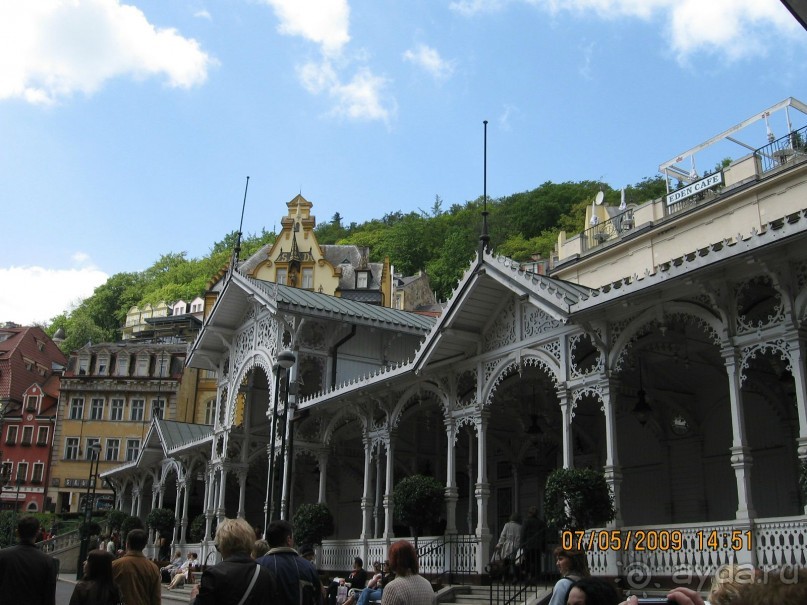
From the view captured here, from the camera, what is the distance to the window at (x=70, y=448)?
5494 cm

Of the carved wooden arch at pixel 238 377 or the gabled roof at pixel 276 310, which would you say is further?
the carved wooden arch at pixel 238 377

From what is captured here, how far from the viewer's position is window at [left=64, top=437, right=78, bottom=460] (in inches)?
2163

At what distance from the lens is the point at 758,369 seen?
15781 millimetres

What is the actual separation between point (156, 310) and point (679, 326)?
3700 inches

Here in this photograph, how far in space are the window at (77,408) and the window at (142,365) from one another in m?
4.13

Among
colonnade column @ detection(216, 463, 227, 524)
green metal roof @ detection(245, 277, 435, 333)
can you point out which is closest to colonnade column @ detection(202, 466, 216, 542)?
colonnade column @ detection(216, 463, 227, 524)

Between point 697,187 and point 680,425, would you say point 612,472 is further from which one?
point 697,187

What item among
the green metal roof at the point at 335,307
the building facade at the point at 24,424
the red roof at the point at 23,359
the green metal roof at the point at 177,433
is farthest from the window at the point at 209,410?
the green metal roof at the point at 335,307

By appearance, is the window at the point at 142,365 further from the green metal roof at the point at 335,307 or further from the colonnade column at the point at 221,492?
the green metal roof at the point at 335,307

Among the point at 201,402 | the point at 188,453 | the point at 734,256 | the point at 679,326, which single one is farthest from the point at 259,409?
the point at 201,402

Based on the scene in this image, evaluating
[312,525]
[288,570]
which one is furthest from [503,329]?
[288,570]

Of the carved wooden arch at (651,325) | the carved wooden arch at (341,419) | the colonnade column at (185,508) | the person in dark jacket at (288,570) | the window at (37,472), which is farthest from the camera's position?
the window at (37,472)

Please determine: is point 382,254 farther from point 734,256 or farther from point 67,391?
point 734,256
